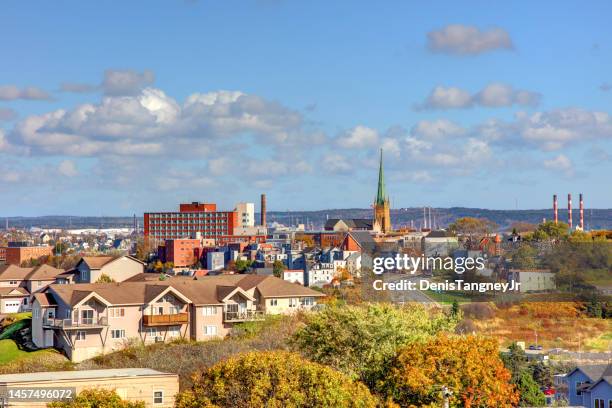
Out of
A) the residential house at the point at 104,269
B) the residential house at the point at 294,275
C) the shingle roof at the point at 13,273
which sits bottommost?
the residential house at the point at 294,275

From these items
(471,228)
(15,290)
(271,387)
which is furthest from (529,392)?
(471,228)

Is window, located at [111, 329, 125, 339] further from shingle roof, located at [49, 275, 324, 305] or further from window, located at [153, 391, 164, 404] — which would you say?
window, located at [153, 391, 164, 404]

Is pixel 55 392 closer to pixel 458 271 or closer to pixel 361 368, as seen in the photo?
pixel 361 368

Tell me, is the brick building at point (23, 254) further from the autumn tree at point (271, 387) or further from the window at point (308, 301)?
the autumn tree at point (271, 387)

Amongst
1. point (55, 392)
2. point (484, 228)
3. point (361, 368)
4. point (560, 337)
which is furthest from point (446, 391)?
point (484, 228)

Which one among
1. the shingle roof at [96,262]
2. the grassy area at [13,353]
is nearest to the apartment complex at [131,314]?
the grassy area at [13,353]

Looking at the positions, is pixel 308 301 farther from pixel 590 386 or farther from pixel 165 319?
pixel 590 386
